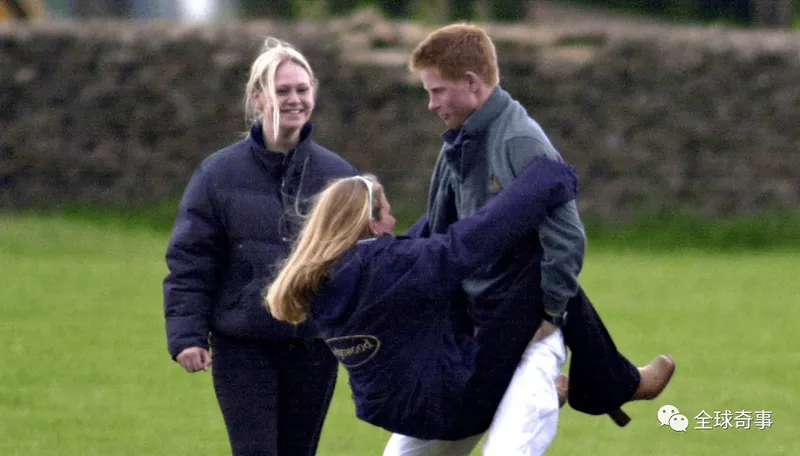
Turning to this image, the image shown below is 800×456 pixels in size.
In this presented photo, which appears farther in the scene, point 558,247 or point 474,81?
point 474,81

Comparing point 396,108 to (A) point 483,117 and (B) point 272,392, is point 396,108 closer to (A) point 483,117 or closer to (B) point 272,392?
(B) point 272,392

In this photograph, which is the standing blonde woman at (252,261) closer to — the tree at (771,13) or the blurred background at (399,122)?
the blurred background at (399,122)

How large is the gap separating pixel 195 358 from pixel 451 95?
1.31m

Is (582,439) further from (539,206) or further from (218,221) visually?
(539,206)

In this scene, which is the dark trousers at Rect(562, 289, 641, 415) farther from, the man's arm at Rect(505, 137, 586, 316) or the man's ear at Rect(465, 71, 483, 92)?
the man's ear at Rect(465, 71, 483, 92)

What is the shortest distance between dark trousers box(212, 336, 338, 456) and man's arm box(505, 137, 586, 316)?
1172 mm

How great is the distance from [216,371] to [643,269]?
32.5 ft

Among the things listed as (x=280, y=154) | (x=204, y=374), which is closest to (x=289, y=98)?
(x=280, y=154)

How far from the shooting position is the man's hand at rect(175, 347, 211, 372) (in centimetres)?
488

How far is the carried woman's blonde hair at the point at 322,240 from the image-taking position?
4121 millimetres

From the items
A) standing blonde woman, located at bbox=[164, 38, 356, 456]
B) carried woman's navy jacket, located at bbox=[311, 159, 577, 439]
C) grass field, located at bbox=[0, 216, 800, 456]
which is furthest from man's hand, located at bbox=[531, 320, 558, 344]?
grass field, located at bbox=[0, 216, 800, 456]

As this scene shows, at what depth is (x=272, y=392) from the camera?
4969mm

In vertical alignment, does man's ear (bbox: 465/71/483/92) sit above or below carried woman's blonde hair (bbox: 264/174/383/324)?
above

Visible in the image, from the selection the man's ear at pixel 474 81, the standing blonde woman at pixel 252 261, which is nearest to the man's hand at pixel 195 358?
the standing blonde woman at pixel 252 261
